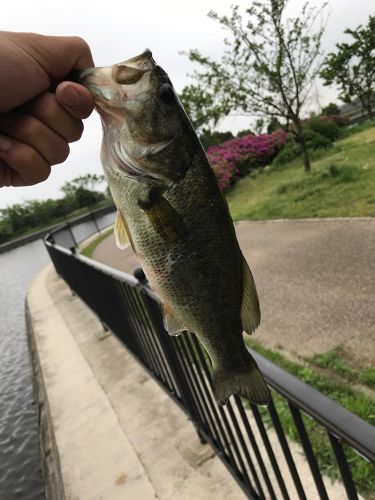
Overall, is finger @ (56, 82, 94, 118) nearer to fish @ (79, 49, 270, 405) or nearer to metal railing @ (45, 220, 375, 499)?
fish @ (79, 49, 270, 405)

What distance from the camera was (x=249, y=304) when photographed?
1287mm

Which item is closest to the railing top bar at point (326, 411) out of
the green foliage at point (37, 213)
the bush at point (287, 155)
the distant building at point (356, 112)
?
the bush at point (287, 155)

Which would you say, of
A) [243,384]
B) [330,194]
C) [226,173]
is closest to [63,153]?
[243,384]

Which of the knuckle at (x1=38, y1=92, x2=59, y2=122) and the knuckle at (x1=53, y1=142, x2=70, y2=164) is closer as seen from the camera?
the knuckle at (x1=38, y1=92, x2=59, y2=122)

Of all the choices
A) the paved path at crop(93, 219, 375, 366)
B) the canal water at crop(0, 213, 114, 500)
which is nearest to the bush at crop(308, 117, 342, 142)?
the paved path at crop(93, 219, 375, 366)

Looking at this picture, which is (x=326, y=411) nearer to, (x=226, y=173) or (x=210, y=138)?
(x=226, y=173)

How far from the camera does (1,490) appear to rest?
16.1ft

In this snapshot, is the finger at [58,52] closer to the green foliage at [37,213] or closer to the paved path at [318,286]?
the paved path at [318,286]

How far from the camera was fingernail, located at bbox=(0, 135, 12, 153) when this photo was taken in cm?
140

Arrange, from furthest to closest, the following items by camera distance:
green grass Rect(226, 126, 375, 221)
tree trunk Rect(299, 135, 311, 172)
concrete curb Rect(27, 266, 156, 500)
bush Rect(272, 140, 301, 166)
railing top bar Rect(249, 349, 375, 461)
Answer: bush Rect(272, 140, 301, 166) → tree trunk Rect(299, 135, 311, 172) → green grass Rect(226, 126, 375, 221) → concrete curb Rect(27, 266, 156, 500) → railing top bar Rect(249, 349, 375, 461)

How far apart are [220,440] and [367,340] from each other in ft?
6.01

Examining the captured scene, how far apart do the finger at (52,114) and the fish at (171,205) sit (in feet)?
0.40

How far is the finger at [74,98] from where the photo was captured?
121 cm

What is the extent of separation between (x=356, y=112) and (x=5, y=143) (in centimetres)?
3662
